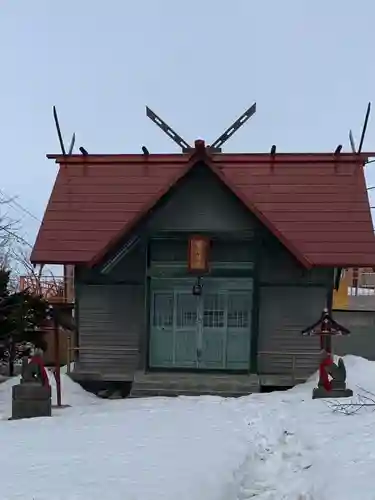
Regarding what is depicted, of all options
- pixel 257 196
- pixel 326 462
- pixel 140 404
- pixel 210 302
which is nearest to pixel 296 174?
pixel 257 196

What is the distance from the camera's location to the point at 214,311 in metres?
13.4

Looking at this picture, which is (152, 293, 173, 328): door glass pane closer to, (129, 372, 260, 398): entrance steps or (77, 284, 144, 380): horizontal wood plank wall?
(77, 284, 144, 380): horizontal wood plank wall

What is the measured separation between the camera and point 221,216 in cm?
1311

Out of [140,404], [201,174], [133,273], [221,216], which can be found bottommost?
[140,404]

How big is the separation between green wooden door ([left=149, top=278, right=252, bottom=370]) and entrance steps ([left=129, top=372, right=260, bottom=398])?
0.53 meters

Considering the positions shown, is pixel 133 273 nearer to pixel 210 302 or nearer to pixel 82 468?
pixel 210 302

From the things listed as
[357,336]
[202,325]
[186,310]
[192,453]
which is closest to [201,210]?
[186,310]

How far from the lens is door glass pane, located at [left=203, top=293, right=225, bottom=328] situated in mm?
13328

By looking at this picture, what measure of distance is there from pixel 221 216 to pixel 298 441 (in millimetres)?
6131

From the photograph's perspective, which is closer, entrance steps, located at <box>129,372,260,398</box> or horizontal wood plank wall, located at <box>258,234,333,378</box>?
entrance steps, located at <box>129,372,260,398</box>

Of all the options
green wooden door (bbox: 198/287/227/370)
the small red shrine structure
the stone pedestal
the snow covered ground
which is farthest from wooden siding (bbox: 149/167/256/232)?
the stone pedestal

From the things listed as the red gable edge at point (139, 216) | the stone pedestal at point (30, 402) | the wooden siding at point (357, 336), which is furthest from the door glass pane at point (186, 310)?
the wooden siding at point (357, 336)

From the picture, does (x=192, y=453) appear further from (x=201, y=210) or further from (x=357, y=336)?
(x=357, y=336)

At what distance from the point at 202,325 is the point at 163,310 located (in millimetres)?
918
